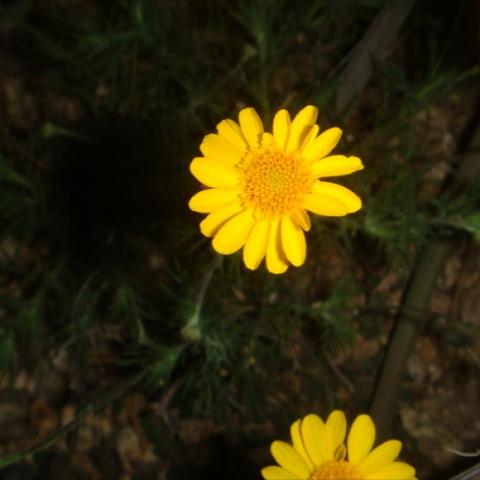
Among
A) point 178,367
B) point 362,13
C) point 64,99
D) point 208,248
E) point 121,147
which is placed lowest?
point 178,367

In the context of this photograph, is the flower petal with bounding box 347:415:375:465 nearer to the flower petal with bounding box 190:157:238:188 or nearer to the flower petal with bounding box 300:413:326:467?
the flower petal with bounding box 300:413:326:467

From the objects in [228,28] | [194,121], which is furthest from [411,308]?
[228,28]

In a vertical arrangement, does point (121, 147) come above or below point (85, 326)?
above

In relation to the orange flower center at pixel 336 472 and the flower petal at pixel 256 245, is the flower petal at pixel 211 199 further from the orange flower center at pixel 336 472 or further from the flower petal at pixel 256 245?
the orange flower center at pixel 336 472

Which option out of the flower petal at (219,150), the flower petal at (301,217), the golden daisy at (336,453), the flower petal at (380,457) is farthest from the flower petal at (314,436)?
the flower petal at (219,150)

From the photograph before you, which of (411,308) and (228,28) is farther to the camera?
(228,28)

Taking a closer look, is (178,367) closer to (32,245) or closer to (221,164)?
(32,245)

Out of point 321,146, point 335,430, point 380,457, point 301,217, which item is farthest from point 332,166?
point 380,457
